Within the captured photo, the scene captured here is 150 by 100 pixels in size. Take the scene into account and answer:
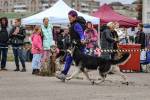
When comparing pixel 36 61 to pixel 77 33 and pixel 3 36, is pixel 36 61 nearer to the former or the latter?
pixel 3 36

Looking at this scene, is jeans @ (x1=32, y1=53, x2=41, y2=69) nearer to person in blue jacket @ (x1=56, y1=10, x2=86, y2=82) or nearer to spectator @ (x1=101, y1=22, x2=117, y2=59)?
spectator @ (x1=101, y1=22, x2=117, y2=59)

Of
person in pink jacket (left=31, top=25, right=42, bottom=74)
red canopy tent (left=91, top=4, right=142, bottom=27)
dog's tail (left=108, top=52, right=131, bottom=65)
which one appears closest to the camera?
dog's tail (left=108, top=52, right=131, bottom=65)

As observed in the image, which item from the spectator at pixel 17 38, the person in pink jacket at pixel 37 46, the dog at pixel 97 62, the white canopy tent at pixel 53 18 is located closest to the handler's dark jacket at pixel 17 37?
the spectator at pixel 17 38

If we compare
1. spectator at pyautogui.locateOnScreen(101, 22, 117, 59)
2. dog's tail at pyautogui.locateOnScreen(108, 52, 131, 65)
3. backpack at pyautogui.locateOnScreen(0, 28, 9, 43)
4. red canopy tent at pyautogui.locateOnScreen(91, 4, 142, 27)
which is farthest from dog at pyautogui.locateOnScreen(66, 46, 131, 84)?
red canopy tent at pyautogui.locateOnScreen(91, 4, 142, 27)

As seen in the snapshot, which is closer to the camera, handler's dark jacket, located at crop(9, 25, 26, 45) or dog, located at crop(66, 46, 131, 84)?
dog, located at crop(66, 46, 131, 84)

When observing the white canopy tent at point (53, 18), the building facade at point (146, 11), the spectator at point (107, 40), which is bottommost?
the spectator at point (107, 40)

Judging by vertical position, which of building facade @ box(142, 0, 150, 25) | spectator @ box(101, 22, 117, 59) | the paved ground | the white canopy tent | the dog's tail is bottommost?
the paved ground

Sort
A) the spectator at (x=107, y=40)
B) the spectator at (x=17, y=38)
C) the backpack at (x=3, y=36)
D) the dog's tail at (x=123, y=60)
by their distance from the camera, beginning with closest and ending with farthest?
the dog's tail at (x=123, y=60), the spectator at (x=107, y=40), the spectator at (x=17, y=38), the backpack at (x=3, y=36)

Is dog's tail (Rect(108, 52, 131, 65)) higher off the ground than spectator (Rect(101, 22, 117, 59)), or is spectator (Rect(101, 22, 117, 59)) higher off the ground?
spectator (Rect(101, 22, 117, 59))

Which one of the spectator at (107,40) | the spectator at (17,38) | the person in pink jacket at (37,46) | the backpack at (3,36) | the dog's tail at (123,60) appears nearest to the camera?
the dog's tail at (123,60)

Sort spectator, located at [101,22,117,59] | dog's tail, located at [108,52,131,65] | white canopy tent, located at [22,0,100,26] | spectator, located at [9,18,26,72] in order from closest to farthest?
1. dog's tail, located at [108,52,131,65]
2. spectator, located at [101,22,117,59]
3. spectator, located at [9,18,26,72]
4. white canopy tent, located at [22,0,100,26]

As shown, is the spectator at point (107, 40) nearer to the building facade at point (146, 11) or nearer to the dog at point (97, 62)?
the dog at point (97, 62)

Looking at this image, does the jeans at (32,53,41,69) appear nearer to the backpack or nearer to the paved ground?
the backpack

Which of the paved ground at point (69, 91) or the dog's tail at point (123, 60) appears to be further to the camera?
the dog's tail at point (123, 60)
